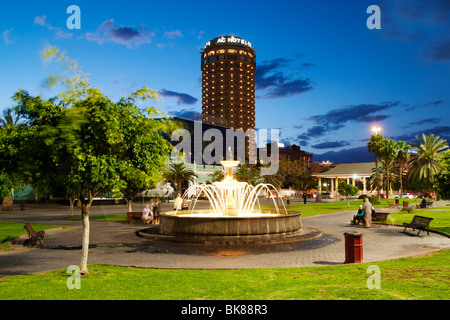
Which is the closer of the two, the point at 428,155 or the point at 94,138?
the point at 94,138

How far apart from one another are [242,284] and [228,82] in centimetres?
16982

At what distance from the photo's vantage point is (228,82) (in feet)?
566

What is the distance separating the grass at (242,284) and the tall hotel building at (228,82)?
16247 centimetres

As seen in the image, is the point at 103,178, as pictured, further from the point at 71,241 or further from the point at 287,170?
the point at 287,170

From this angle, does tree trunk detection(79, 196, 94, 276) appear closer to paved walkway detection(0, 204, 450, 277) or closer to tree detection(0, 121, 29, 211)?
tree detection(0, 121, 29, 211)

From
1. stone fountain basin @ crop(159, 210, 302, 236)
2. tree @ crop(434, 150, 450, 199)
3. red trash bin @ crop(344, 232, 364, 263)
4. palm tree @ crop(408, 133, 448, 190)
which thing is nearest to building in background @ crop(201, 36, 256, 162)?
palm tree @ crop(408, 133, 448, 190)

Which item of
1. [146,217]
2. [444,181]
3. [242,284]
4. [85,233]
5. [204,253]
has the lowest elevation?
[204,253]

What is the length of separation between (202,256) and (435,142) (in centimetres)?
6513

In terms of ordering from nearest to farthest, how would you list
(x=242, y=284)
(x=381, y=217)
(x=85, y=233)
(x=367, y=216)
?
(x=242, y=284)
(x=85, y=233)
(x=367, y=216)
(x=381, y=217)

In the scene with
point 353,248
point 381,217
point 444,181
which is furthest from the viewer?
point 381,217

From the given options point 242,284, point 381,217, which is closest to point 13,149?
point 242,284

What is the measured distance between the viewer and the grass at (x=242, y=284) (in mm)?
6664

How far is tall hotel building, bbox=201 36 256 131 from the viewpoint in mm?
172125

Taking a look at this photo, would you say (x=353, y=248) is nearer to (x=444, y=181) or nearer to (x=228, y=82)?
(x=444, y=181)
